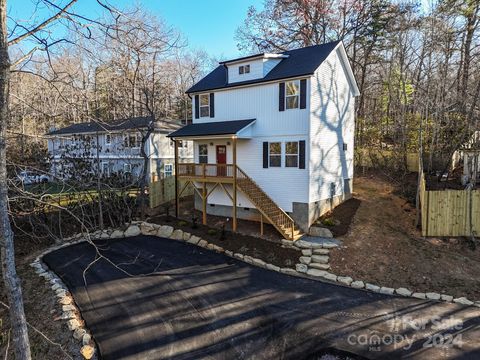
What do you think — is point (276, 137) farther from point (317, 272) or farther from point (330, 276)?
point (330, 276)

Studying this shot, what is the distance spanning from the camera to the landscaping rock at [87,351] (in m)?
6.64

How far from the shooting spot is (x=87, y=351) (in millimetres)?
6738

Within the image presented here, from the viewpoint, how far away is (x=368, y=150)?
22609mm

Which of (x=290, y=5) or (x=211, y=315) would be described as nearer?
(x=211, y=315)

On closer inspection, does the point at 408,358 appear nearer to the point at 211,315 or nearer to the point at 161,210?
the point at 211,315

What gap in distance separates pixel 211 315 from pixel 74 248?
835 centimetres

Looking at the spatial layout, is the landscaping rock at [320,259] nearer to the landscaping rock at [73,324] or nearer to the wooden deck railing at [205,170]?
the wooden deck railing at [205,170]

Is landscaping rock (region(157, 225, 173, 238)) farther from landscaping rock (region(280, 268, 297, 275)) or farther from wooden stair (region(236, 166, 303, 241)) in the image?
landscaping rock (region(280, 268, 297, 275))

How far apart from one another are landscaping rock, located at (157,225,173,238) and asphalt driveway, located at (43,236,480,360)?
3560 millimetres

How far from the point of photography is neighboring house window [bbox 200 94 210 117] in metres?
16.6

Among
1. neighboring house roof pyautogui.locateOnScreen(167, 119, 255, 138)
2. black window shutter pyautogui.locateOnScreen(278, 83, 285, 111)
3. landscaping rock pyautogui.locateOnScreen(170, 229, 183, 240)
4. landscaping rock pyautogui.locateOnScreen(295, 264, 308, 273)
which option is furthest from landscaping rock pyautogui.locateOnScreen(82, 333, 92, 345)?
black window shutter pyautogui.locateOnScreen(278, 83, 285, 111)

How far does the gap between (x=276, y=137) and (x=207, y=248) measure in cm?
598

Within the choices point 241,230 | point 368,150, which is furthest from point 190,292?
point 368,150

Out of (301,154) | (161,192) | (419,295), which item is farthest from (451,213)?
(161,192)
